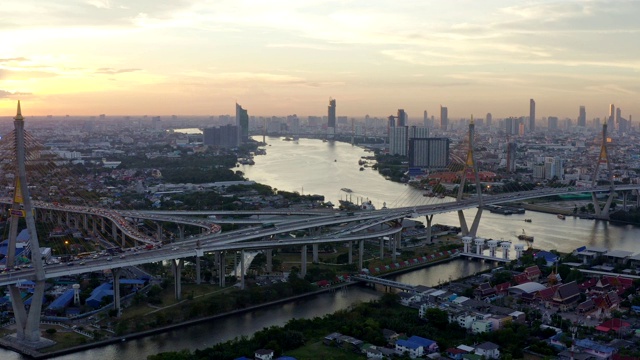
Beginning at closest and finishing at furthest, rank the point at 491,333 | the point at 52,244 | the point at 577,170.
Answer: the point at 491,333, the point at 52,244, the point at 577,170

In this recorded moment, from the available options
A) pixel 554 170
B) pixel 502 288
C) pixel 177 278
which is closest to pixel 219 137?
pixel 554 170

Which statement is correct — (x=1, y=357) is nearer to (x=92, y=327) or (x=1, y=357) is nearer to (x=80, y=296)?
(x=92, y=327)

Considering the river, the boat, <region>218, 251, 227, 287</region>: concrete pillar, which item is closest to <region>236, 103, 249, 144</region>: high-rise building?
the river

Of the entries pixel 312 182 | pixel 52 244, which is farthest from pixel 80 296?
pixel 312 182

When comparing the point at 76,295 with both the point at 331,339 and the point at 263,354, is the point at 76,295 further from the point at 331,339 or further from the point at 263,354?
the point at 331,339

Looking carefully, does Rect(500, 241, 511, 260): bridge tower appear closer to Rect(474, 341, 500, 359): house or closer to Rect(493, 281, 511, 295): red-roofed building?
Rect(493, 281, 511, 295): red-roofed building

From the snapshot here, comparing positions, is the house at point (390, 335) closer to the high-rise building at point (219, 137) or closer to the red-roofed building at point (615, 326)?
the red-roofed building at point (615, 326)

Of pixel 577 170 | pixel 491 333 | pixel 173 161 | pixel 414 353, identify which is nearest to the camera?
pixel 414 353
